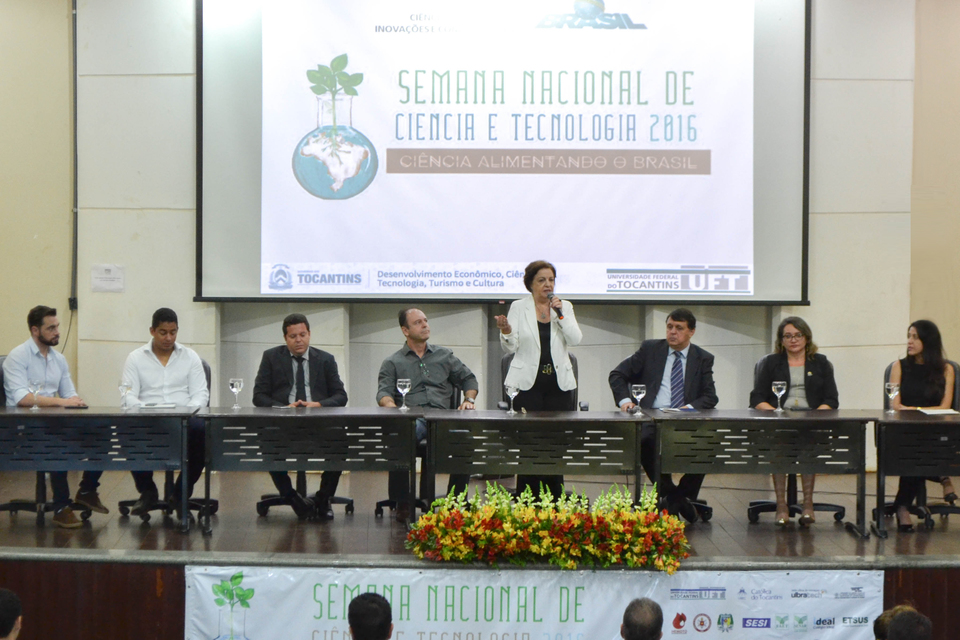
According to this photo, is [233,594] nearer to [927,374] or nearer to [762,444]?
[762,444]

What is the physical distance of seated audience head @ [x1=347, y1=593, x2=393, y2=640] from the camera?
2314 mm

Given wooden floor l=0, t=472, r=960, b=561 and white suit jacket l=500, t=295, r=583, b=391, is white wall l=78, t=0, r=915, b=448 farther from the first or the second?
white suit jacket l=500, t=295, r=583, b=391

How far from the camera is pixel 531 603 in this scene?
3.71 metres

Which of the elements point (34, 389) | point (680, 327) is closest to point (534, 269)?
point (680, 327)

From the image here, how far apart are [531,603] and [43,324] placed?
2787 mm

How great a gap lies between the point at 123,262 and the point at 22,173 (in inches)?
37.1

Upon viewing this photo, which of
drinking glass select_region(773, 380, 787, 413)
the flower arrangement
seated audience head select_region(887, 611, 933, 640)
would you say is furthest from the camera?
drinking glass select_region(773, 380, 787, 413)

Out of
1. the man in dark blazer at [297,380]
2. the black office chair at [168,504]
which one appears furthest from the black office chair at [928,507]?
the black office chair at [168,504]

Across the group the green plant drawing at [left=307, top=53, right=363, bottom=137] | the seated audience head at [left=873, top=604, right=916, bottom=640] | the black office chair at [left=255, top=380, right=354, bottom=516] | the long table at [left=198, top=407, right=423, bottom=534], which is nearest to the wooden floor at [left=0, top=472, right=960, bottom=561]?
the black office chair at [left=255, top=380, right=354, bottom=516]

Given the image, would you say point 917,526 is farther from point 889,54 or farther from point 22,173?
point 22,173

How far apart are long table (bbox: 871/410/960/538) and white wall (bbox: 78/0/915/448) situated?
173cm

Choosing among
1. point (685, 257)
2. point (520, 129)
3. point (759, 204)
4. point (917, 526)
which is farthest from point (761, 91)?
point (917, 526)

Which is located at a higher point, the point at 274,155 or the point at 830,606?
the point at 274,155

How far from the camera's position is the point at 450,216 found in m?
5.96
